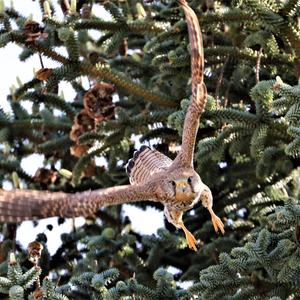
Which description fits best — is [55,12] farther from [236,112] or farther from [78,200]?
[78,200]

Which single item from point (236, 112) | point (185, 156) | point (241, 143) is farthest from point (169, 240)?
point (185, 156)

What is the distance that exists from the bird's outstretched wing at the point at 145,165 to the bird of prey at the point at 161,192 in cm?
2

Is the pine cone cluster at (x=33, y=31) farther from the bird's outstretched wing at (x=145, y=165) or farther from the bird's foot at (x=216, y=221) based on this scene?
the bird's foot at (x=216, y=221)

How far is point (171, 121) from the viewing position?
5.58m

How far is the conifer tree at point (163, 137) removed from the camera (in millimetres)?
5203

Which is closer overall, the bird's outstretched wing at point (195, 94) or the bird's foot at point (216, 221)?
the bird's outstretched wing at point (195, 94)

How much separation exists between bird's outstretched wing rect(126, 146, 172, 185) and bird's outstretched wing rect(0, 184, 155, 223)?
0.45m

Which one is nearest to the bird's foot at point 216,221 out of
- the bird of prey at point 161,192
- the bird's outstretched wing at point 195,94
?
the bird of prey at point 161,192

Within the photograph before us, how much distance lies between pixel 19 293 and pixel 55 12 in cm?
225

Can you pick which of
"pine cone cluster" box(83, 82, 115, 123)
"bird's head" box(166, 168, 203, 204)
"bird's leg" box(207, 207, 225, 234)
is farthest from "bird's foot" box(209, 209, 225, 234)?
"pine cone cluster" box(83, 82, 115, 123)

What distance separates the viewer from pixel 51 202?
455 cm

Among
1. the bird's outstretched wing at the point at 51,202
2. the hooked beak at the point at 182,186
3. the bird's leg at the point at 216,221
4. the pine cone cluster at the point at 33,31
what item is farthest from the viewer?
the pine cone cluster at the point at 33,31

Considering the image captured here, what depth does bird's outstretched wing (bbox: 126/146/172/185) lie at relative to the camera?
5.22 metres

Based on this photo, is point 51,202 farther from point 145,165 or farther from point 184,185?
point 145,165
